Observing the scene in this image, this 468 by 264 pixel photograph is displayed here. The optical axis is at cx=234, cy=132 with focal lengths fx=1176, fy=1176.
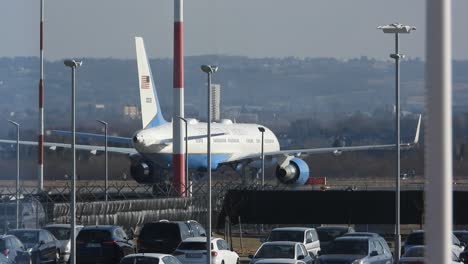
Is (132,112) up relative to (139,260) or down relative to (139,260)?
up

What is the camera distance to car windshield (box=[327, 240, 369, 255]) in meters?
30.3

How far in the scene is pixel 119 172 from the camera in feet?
343

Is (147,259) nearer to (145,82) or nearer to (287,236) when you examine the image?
(287,236)

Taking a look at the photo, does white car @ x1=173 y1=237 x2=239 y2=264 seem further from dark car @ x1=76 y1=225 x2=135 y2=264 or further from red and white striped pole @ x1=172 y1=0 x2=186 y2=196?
red and white striped pole @ x1=172 y1=0 x2=186 y2=196

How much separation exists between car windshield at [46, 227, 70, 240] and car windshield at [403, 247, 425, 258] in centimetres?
1169

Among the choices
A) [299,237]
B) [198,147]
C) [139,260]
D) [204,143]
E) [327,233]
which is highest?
[204,143]

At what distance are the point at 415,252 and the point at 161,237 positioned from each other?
8.66 m

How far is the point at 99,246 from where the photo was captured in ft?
108

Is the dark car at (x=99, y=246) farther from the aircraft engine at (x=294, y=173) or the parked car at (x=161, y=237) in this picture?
the aircraft engine at (x=294, y=173)

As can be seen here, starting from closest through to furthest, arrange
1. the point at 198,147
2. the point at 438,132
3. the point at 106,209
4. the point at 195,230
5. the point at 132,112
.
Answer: the point at 438,132 → the point at 195,230 → the point at 106,209 → the point at 198,147 → the point at 132,112

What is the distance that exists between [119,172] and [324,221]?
60623mm

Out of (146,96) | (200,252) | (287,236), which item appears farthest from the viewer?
(146,96)

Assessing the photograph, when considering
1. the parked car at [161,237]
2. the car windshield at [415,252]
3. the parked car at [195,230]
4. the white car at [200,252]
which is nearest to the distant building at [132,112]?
the parked car at [195,230]

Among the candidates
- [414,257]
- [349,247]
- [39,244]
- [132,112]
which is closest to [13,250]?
[39,244]
